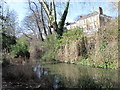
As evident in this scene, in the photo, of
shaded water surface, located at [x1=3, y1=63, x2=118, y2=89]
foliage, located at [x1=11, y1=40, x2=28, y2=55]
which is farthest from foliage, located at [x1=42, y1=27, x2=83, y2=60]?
shaded water surface, located at [x1=3, y1=63, x2=118, y2=89]

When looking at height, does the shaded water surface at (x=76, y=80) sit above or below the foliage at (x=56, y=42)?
below

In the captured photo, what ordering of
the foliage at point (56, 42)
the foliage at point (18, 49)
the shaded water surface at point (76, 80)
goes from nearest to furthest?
the shaded water surface at point (76, 80), the foliage at point (56, 42), the foliage at point (18, 49)

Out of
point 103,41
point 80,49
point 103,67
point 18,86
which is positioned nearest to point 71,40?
point 80,49

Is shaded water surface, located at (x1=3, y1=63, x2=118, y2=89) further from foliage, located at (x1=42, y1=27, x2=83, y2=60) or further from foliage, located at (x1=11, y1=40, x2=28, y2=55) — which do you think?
foliage, located at (x1=11, y1=40, x2=28, y2=55)

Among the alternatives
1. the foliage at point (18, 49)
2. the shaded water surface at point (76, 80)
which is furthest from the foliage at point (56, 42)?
the shaded water surface at point (76, 80)

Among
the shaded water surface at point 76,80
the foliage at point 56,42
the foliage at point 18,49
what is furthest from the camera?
the foliage at point 18,49

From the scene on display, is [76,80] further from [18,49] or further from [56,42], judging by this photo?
[18,49]

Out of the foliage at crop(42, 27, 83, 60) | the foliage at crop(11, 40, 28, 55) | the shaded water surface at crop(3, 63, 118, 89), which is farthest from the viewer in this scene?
the foliage at crop(11, 40, 28, 55)

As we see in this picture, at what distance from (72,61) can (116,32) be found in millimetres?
4265

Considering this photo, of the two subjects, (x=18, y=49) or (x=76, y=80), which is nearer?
(x=76, y=80)

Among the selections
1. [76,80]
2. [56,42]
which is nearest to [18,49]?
[56,42]

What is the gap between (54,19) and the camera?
1316 cm

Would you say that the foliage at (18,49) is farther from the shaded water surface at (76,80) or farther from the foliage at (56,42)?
the shaded water surface at (76,80)

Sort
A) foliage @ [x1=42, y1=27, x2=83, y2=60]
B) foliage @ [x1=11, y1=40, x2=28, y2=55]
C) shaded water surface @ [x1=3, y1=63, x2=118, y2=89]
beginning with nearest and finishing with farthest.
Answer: shaded water surface @ [x1=3, y1=63, x2=118, y2=89]
foliage @ [x1=42, y1=27, x2=83, y2=60]
foliage @ [x1=11, y1=40, x2=28, y2=55]
